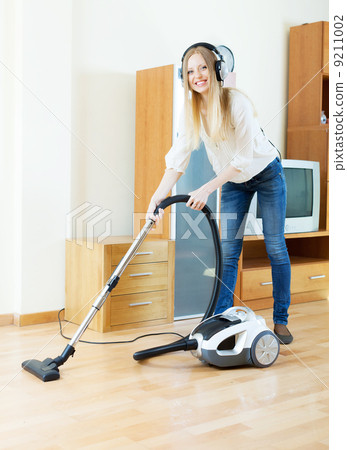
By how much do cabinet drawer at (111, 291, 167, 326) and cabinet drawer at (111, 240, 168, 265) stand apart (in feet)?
0.59

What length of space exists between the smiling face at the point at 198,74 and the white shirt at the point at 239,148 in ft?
0.43

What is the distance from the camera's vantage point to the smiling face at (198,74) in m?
2.20

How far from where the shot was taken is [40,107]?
2875mm

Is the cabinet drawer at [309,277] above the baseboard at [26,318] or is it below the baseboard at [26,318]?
above

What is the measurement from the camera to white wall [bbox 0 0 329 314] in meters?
2.85

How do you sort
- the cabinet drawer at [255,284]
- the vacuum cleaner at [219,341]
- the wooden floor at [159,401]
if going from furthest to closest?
the cabinet drawer at [255,284]
the vacuum cleaner at [219,341]
the wooden floor at [159,401]

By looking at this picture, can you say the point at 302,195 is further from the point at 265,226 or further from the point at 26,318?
the point at 26,318

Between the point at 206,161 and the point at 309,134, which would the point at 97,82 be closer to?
the point at 206,161

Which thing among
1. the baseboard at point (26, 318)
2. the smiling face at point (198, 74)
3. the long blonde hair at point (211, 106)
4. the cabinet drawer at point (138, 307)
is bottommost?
the baseboard at point (26, 318)

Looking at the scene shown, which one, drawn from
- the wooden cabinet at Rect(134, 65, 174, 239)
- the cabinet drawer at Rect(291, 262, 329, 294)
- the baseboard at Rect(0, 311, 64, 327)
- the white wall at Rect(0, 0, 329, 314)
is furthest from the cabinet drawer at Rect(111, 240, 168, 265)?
the cabinet drawer at Rect(291, 262, 329, 294)

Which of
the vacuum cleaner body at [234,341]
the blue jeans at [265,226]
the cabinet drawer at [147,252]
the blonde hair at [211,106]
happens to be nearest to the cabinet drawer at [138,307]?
the cabinet drawer at [147,252]

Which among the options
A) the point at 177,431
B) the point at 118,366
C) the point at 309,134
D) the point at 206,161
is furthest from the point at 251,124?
the point at 309,134

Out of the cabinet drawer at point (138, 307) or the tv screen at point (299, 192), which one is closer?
the cabinet drawer at point (138, 307)

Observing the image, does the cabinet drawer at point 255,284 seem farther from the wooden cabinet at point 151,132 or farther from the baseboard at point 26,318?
the baseboard at point 26,318
